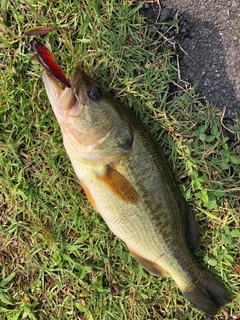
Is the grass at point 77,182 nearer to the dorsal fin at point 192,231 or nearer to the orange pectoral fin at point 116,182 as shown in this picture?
the dorsal fin at point 192,231

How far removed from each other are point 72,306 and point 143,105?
5.99ft

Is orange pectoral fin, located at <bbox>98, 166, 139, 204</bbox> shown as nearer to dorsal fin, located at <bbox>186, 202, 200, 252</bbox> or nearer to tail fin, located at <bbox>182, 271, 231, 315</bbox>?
dorsal fin, located at <bbox>186, 202, 200, 252</bbox>

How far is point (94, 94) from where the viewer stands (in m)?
2.59

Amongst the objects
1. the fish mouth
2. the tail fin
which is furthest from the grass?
the fish mouth

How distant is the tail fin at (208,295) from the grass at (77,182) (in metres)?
0.12

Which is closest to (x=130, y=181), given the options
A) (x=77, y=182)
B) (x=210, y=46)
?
(x=77, y=182)

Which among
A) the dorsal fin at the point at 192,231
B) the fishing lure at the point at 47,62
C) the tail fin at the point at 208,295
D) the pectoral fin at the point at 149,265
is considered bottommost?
the tail fin at the point at 208,295

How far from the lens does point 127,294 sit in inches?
127

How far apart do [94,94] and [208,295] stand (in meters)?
1.90

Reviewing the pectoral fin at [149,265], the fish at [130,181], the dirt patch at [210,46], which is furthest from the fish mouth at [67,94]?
the pectoral fin at [149,265]

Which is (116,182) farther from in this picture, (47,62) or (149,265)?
(47,62)

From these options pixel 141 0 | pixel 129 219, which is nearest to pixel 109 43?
pixel 141 0

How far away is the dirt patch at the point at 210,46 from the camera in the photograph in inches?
124

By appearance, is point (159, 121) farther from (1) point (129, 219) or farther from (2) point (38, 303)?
(2) point (38, 303)
